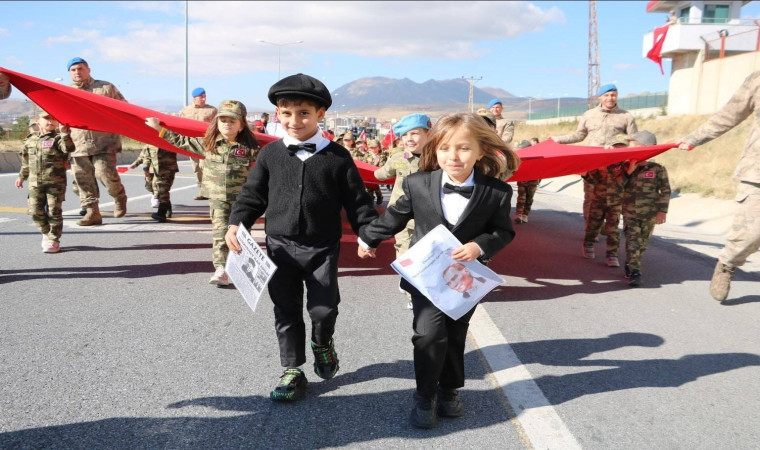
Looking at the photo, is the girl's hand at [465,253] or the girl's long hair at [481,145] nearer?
the girl's hand at [465,253]

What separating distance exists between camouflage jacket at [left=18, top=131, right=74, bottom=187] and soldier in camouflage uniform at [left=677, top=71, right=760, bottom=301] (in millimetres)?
6221

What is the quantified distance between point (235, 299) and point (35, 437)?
2.37m

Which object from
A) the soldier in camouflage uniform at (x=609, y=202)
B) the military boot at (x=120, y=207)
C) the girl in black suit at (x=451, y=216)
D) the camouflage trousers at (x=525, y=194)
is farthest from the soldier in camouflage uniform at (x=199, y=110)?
the girl in black suit at (x=451, y=216)

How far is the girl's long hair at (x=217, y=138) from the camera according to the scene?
5.13 meters

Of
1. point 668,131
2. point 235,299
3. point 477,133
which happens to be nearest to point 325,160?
point 477,133

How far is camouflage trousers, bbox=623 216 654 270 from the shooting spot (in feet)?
19.3

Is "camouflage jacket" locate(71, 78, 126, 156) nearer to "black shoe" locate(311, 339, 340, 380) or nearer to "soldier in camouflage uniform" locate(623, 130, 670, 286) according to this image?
"black shoe" locate(311, 339, 340, 380)

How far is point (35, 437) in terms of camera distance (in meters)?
2.58

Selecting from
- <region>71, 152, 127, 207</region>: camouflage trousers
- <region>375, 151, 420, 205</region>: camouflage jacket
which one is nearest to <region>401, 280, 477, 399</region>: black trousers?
<region>375, 151, 420, 205</region>: camouflage jacket

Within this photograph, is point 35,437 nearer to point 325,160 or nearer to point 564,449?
point 325,160

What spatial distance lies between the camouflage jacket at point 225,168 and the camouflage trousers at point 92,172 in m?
3.55

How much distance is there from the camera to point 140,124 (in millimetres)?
6410

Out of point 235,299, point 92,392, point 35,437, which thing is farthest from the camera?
point 235,299

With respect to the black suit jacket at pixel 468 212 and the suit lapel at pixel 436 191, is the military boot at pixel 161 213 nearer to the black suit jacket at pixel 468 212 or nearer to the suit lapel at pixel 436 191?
the black suit jacket at pixel 468 212
